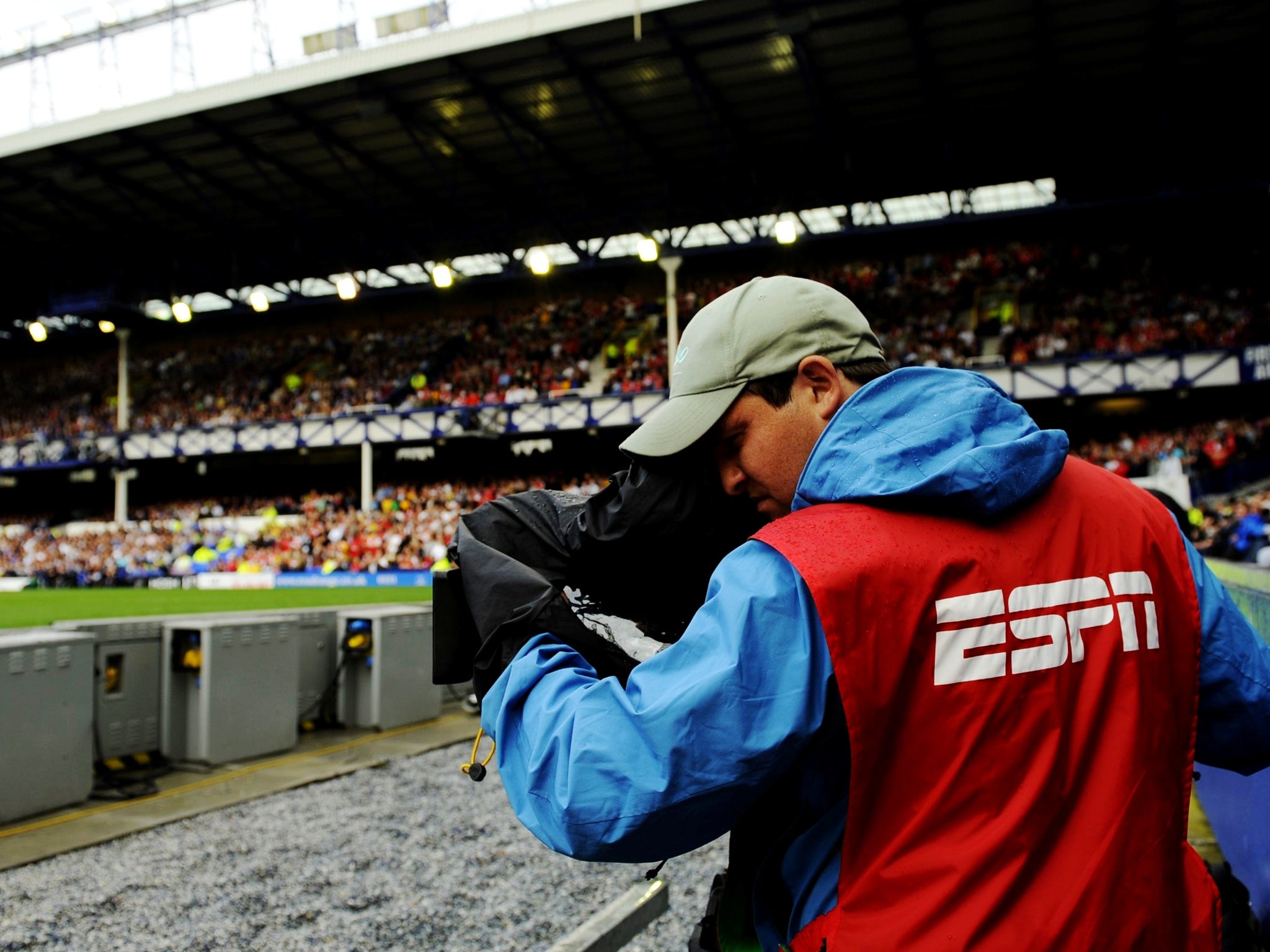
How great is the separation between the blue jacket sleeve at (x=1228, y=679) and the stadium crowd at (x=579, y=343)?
23548mm

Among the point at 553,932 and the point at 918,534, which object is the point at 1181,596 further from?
the point at 553,932

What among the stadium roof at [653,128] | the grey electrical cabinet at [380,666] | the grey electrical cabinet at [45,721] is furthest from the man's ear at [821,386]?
the stadium roof at [653,128]

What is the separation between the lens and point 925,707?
96 centimetres

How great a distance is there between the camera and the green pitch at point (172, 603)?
10.1 meters

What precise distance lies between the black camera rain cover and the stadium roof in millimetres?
18242

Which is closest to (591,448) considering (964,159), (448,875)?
(964,159)

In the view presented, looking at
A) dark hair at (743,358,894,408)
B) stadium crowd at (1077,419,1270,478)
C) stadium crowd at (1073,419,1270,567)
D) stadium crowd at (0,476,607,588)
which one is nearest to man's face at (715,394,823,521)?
dark hair at (743,358,894,408)

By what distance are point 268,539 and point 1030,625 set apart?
99.2 ft

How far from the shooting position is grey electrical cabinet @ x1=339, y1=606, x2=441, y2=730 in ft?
28.1

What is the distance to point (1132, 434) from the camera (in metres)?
24.9

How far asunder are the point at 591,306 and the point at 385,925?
29.7 m

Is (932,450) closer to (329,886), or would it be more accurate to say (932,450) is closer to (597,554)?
(597,554)

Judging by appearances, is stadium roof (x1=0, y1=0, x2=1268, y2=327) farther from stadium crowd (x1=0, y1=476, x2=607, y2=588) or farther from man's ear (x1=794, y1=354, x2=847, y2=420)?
man's ear (x1=794, y1=354, x2=847, y2=420)

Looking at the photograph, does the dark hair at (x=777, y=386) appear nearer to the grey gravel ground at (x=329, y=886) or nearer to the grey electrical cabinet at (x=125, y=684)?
the grey gravel ground at (x=329, y=886)
